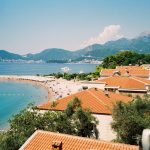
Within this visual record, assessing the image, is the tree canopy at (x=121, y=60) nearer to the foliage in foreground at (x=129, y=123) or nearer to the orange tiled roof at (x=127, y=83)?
the orange tiled roof at (x=127, y=83)

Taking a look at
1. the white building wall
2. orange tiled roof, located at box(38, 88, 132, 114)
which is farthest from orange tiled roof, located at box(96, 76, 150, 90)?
the white building wall

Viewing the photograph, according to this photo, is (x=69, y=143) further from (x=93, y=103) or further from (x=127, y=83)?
(x=127, y=83)

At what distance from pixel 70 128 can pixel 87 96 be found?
39.4ft

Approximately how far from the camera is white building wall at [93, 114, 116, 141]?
78.2 ft

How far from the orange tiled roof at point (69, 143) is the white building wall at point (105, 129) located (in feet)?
30.2

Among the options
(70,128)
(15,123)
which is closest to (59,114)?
(70,128)

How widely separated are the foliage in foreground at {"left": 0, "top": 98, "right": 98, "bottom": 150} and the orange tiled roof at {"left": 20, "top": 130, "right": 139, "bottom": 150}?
2.68 metres

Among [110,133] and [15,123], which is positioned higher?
[15,123]

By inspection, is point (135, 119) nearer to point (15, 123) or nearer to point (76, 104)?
point (76, 104)

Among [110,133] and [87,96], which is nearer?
[110,133]

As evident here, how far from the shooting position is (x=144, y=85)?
42375 millimetres

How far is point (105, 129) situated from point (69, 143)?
1099cm

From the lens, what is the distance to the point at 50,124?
19.1 metres

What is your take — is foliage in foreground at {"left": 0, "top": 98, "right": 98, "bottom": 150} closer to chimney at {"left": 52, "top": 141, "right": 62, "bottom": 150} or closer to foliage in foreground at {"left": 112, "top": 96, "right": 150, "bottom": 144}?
foliage in foreground at {"left": 112, "top": 96, "right": 150, "bottom": 144}
